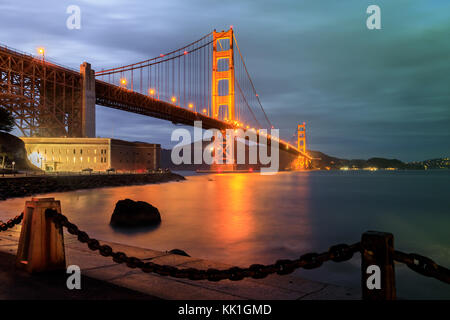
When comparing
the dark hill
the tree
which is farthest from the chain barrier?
the tree

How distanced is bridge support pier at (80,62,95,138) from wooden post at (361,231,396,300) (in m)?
47.1

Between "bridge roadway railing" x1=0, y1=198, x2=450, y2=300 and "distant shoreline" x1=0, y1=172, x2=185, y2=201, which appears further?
"distant shoreline" x1=0, y1=172, x2=185, y2=201

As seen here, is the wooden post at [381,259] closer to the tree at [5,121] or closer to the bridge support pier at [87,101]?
the tree at [5,121]

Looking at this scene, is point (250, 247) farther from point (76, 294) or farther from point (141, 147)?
point (141, 147)

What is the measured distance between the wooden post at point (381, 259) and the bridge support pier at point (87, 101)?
4706cm

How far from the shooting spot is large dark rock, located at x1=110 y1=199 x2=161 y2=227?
39.2 ft

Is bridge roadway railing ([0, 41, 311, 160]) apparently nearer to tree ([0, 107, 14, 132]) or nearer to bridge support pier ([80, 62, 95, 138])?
bridge support pier ([80, 62, 95, 138])

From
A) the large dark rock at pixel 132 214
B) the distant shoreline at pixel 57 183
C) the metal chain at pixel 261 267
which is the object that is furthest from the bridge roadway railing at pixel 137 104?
the metal chain at pixel 261 267

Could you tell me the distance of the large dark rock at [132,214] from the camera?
11.9 m

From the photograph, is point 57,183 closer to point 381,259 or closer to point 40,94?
point 40,94

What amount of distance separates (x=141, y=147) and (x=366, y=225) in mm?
42888

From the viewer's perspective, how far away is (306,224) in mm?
16109
